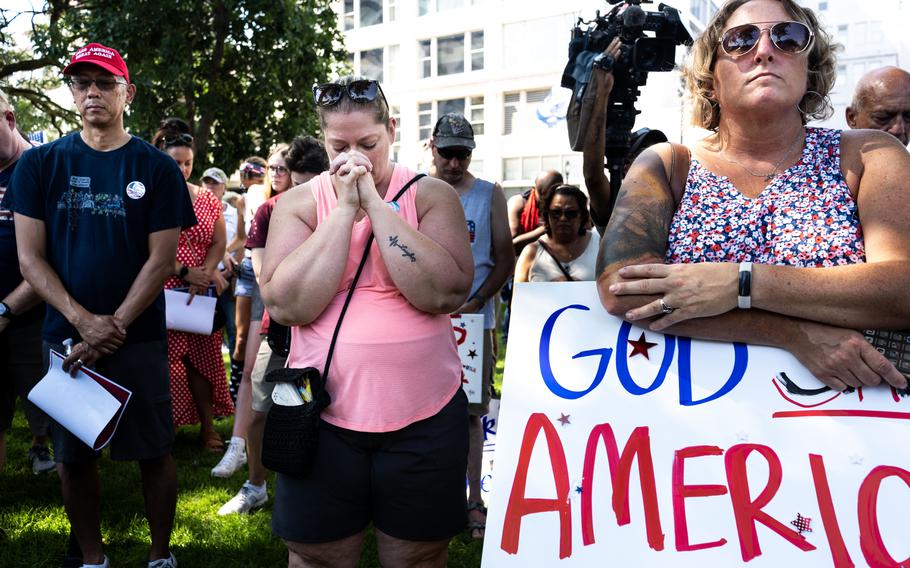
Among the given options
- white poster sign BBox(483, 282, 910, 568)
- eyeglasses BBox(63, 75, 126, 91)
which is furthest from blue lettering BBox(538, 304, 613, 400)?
eyeglasses BBox(63, 75, 126, 91)

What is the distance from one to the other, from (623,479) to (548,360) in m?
0.32

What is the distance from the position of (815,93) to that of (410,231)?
3.61 feet

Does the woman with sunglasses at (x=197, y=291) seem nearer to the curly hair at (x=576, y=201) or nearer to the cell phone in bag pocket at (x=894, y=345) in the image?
the curly hair at (x=576, y=201)

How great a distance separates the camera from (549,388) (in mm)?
1737

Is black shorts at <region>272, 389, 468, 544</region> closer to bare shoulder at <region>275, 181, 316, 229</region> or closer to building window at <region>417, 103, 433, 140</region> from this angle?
bare shoulder at <region>275, 181, 316, 229</region>

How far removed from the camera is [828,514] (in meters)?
1.48

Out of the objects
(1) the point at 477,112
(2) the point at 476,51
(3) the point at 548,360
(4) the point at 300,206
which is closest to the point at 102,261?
(4) the point at 300,206

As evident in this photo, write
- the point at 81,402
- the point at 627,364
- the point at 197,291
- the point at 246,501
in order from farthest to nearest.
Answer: the point at 197,291 → the point at 246,501 → the point at 81,402 → the point at 627,364

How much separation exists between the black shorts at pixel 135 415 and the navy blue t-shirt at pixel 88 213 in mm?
87

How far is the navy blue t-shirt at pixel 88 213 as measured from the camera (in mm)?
3041

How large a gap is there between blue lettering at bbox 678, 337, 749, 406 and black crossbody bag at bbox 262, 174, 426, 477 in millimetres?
939

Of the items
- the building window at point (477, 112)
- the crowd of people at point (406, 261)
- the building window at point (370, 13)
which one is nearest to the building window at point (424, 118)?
the building window at point (477, 112)

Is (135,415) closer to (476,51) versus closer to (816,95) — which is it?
(816,95)

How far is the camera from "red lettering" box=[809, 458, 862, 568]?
1.45 m
